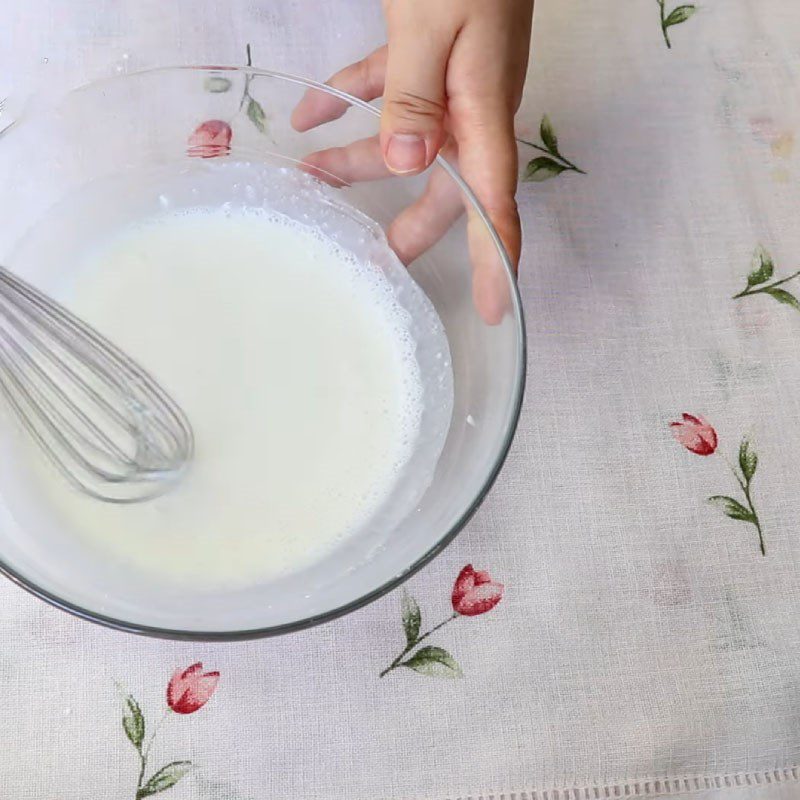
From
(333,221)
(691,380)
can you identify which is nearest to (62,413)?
(333,221)

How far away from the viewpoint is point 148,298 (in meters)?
0.76

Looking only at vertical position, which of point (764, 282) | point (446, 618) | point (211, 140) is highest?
point (211, 140)

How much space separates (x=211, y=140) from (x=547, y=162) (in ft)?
0.99

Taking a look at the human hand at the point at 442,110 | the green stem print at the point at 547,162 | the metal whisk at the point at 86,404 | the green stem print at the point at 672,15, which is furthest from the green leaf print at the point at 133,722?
the green stem print at the point at 672,15

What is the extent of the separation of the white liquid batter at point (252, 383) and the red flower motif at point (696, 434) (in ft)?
0.73

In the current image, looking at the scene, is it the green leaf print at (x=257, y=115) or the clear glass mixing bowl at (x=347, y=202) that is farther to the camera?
the green leaf print at (x=257, y=115)

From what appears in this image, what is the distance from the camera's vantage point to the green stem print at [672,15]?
898mm

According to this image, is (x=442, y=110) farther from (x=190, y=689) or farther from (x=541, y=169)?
(x=190, y=689)

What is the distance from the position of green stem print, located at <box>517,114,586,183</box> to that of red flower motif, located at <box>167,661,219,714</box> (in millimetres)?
504

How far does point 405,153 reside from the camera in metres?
0.67

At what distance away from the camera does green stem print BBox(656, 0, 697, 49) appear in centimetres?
90

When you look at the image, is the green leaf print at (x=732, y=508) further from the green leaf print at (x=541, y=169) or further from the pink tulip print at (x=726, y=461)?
the green leaf print at (x=541, y=169)

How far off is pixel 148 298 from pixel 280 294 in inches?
4.3

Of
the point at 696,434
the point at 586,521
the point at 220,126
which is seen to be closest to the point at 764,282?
the point at 696,434
